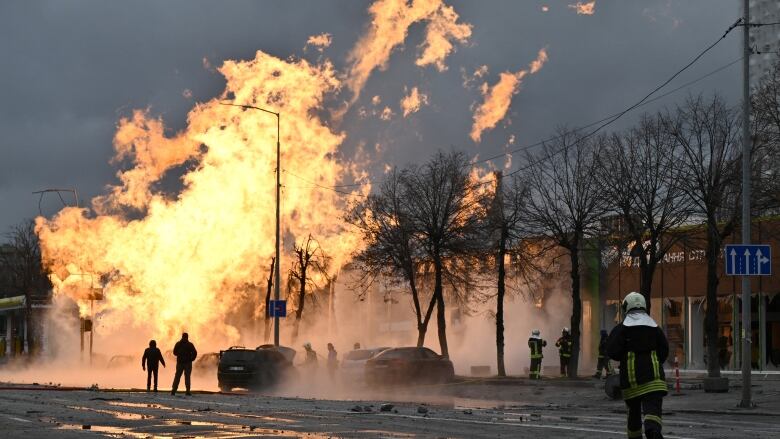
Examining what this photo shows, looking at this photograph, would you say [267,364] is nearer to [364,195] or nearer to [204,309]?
[364,195]

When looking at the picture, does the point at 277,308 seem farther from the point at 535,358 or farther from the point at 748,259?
the point at 748,259

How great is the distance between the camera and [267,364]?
1487 inches

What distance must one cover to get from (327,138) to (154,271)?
10213mm

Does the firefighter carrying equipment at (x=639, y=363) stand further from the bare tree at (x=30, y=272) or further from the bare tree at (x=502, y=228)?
the bare tree at (x=30, y=272)

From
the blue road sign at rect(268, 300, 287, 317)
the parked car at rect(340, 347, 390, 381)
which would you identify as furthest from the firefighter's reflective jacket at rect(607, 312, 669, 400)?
the blue road sign at rect(268, 300, 287, 317)

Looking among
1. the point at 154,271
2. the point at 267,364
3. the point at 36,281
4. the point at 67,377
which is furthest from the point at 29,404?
the point at 36,281

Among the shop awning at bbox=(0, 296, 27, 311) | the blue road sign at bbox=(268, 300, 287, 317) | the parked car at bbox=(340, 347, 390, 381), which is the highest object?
the shop awning at bbox=(0, 296, 27, 311)

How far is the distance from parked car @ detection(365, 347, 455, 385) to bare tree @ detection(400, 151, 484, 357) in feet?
18.8

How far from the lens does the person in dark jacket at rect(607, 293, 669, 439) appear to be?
10.9 metres

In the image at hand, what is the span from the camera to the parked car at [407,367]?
3816 cm

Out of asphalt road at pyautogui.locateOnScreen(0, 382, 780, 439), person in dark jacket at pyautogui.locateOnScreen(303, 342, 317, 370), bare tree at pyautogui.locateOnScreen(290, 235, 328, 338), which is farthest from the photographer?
bare tree at pyautogui.locateOnScreen(290, 235, 328, 338)

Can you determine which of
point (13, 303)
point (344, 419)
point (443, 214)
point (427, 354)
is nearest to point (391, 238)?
point (443, 214)

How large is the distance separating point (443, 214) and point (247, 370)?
482 inches

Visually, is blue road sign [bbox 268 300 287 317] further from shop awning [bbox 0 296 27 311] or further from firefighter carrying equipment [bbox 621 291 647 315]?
shop awning [bbox 0 296 27 311]
